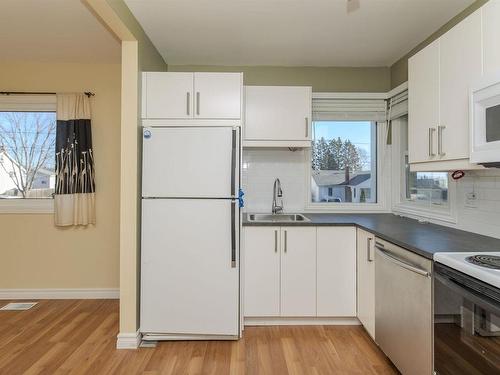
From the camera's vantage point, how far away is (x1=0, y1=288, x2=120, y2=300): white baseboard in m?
3.46

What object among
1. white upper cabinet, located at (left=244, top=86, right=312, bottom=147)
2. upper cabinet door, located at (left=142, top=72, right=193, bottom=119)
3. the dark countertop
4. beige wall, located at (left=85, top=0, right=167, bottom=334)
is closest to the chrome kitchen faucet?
white upper cabinet, located at (left=244, top=86, right=312, bottom=147)

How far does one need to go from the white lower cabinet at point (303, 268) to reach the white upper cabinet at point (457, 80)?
42.0 inches

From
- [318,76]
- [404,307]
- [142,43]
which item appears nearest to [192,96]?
Result: [142,43]

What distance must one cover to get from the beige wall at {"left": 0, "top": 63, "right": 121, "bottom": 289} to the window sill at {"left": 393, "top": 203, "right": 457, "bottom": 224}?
9.53 feet

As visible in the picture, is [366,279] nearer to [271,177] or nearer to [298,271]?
[298,271]

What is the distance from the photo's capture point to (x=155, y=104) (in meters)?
2.59

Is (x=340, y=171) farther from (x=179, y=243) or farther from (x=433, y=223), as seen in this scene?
(x=179, y=243)

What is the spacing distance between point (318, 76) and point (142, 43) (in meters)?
1.77

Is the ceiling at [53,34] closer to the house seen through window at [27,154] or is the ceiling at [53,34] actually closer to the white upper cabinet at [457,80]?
the house seen through window at [27,154]

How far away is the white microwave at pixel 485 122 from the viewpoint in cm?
151

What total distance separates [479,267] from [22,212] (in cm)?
397

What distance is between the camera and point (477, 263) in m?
1.45

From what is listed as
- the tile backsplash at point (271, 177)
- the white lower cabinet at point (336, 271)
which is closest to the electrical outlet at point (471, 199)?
the white lower cabinet at point (336, 271)

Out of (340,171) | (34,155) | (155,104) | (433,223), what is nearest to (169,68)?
(155,104)
